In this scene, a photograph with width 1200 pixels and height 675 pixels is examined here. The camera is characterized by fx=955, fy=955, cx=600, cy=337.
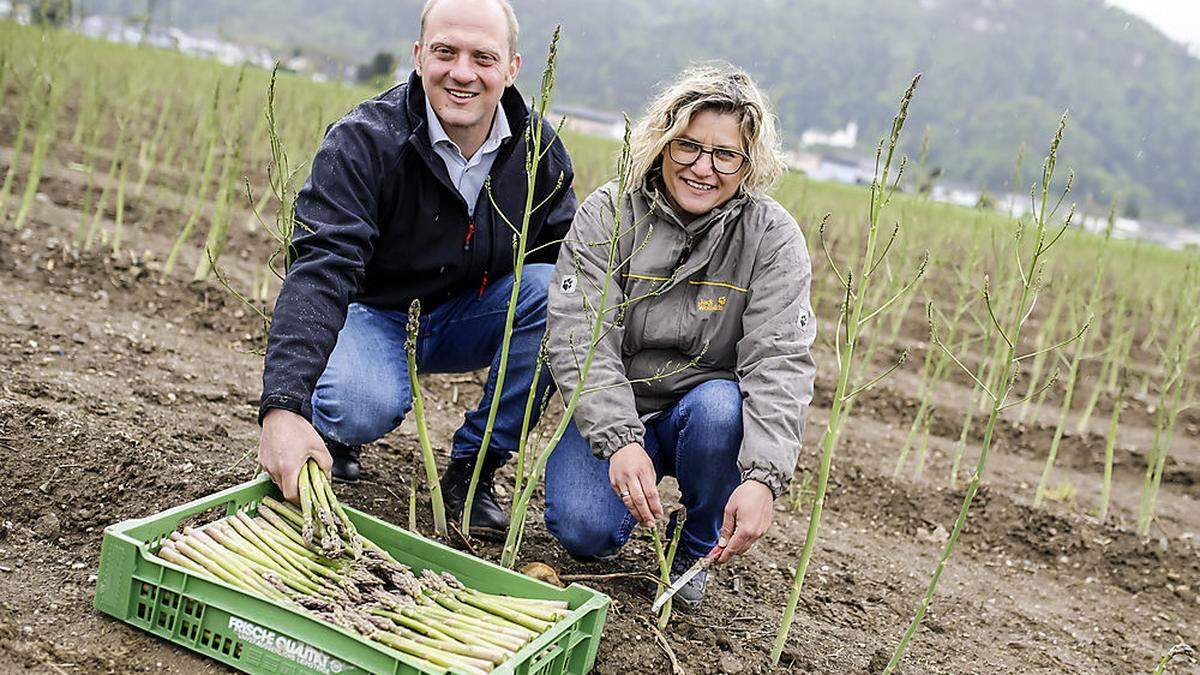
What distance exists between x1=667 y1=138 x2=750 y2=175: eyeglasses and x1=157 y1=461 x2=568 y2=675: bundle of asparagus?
3.45 ft

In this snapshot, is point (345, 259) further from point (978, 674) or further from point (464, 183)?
point (978, 674)

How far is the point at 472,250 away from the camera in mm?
2582

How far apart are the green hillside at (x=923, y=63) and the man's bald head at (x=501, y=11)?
0.39 metres

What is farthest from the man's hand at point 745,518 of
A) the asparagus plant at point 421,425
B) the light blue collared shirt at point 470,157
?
the light blue collared shirt at point 470,157

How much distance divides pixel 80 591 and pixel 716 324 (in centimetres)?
148

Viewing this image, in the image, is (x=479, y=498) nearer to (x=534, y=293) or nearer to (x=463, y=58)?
(x=534, y=293)

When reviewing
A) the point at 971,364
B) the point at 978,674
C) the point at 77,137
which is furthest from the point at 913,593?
the point at 77,137

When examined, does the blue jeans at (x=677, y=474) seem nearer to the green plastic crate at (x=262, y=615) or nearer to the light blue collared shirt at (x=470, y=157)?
the green plastic crate at (x=262, y=615)

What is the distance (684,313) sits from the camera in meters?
2.33

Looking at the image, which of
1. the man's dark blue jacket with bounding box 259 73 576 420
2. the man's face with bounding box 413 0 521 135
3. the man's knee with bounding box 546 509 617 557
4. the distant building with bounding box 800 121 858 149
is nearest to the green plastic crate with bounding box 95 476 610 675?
the man's dark blue jacket with bounding box 259 73 576 420

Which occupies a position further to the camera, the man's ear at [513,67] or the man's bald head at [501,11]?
the man's ear at [513,67]

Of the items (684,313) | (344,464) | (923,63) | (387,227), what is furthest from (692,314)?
(923,63)

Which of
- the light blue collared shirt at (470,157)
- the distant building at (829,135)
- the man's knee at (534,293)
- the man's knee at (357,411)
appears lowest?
the man's knee at (357,411)

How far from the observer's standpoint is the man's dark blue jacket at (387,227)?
2.03 meters
